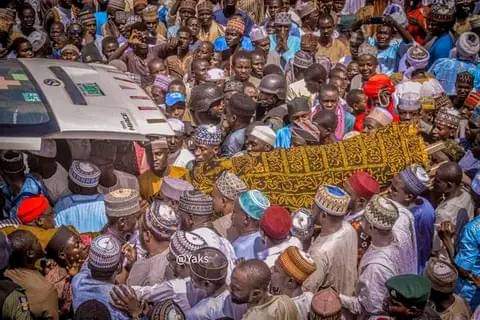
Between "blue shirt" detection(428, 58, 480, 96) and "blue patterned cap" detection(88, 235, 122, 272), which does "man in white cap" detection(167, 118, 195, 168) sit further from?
"blue shirt" detection(428, 58, 480, 96)

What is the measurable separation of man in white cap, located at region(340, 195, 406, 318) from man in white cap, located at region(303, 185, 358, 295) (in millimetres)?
125

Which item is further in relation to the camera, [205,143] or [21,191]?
[205,143]

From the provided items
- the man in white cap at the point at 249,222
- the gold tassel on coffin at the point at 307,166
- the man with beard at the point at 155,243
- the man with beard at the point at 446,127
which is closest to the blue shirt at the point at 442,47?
the man with beard at the point at 446,127

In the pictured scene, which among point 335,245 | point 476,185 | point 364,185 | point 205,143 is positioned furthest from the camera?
point 205,143

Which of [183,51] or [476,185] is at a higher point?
[476,185]

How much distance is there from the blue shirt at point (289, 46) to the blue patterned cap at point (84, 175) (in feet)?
16.1

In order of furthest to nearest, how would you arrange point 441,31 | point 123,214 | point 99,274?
point 441,31 → point 123,214 → point 99,274

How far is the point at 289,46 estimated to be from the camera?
408 inches

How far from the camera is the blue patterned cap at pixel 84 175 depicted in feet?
18.5

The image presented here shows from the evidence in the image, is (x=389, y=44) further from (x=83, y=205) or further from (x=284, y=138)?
(x=83, y=205)

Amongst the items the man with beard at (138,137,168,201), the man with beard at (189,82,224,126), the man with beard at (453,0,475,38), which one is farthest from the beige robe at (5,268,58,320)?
the man with beard at (453,0,475,38)

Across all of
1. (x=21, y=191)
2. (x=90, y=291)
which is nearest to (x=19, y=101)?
(x=21, y=191)

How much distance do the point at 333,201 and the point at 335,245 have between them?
0.35 meters

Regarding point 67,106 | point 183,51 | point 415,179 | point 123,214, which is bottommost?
point 183,51
